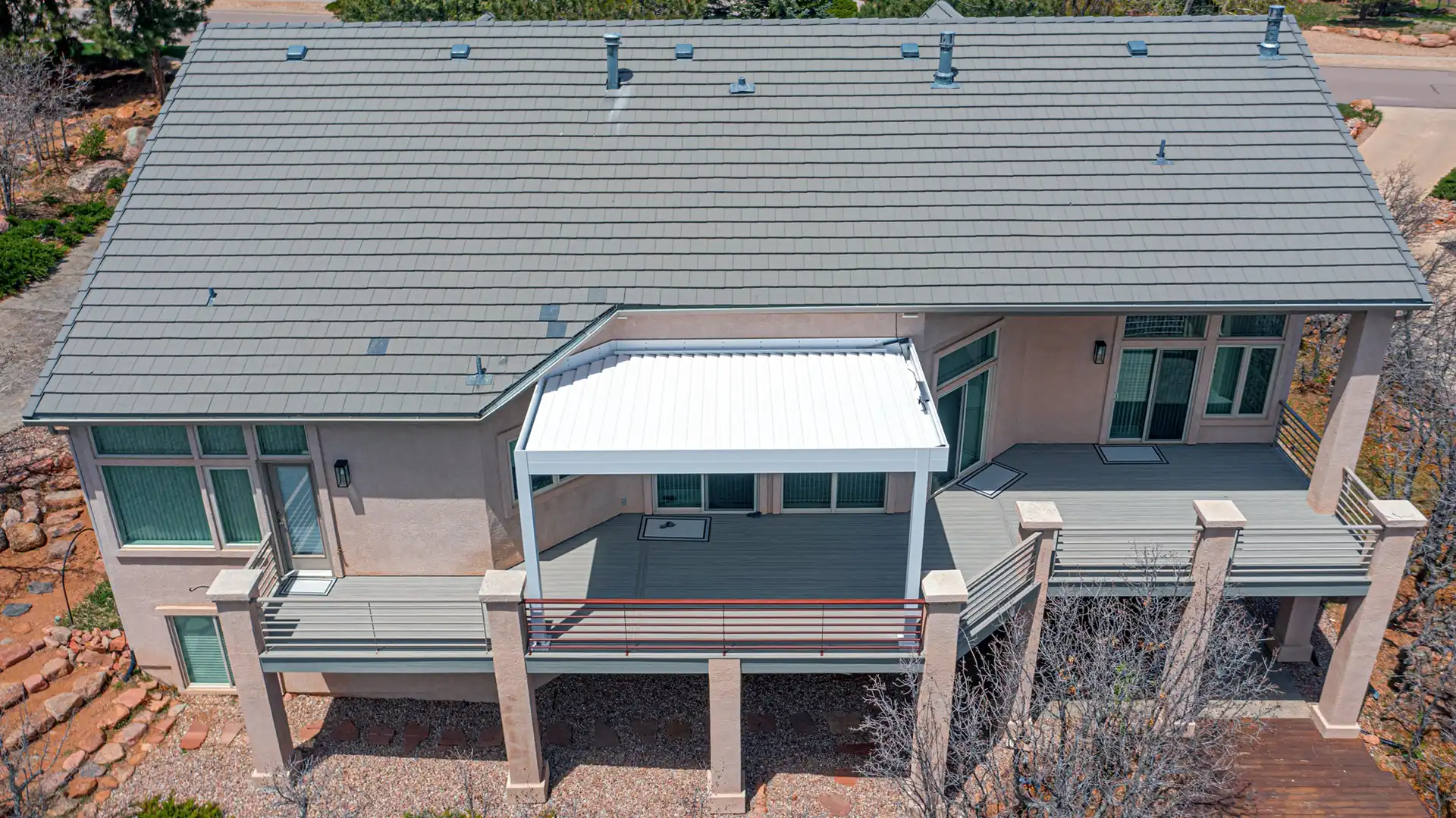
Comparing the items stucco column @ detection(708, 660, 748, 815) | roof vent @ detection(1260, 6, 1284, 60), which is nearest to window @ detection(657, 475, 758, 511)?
stucco column @ detection(708, 660, 748, 815)

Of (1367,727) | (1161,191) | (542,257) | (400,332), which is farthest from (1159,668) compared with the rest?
(400,332)

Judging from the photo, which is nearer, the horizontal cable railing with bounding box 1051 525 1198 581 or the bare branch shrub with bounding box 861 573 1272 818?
the bare branch shrub with bounding box 861 573 1272 818

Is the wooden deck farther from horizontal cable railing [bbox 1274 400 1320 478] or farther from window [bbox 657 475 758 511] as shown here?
window [bbox 657 475 758 511]

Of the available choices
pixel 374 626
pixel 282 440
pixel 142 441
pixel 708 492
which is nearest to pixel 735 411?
pixel 708 492

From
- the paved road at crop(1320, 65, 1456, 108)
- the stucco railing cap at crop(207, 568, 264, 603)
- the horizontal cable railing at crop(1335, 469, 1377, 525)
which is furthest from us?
the paved road at crop(1320, 65, 1456, 108)

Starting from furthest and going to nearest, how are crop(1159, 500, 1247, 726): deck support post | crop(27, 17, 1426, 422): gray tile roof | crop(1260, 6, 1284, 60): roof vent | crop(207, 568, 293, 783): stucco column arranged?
crop(1260, 6, 1284, 60): roof vent → crop(27, 17, 1426, 422): gray tile roof → crop(1159, 500, 1247, 726): deck support post → crop(207, 568, 293, 783): stucco column

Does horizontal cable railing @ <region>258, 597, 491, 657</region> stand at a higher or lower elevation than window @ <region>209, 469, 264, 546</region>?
lower

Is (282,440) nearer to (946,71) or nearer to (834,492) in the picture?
(834,492)
